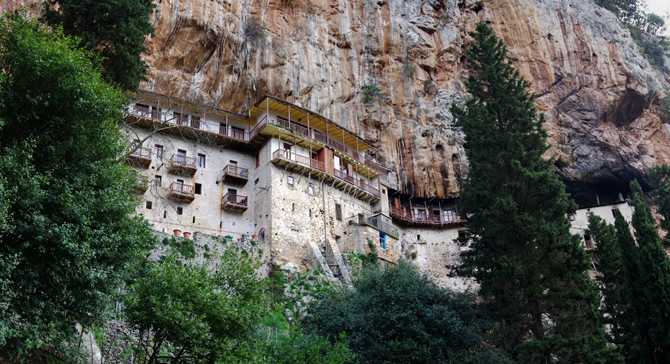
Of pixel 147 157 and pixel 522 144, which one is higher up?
pixel 147 157

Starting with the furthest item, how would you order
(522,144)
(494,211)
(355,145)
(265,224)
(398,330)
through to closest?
(355,145)
(265,224)
(522,144)
(494,211)
(398,330)

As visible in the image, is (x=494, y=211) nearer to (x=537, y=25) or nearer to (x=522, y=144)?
(x=522, y=144)

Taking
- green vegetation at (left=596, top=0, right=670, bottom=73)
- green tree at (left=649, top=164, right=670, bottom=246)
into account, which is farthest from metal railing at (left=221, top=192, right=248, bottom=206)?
green vegetation at (left=596, top=0, right=670, bottom=73)

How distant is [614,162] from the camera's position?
3912cm

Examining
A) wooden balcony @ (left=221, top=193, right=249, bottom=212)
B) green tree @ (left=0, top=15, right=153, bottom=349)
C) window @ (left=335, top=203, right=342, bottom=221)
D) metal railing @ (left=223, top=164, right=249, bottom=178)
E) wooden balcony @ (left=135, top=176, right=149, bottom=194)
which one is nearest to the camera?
green tree @ (left=0, top=15, right=153, bottom=349)

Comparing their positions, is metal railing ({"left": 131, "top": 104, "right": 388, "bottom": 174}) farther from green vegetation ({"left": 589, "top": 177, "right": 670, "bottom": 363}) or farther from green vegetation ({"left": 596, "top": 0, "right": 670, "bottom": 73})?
green vegetation ({"left": 596, "top": 0, "right": 670, "bottom": 73})

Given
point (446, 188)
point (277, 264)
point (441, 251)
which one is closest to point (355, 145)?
point (446, 188)

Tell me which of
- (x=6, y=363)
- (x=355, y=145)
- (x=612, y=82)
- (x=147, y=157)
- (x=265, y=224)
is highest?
(x=612, y=82)

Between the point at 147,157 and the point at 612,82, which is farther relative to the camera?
the point at 612,82

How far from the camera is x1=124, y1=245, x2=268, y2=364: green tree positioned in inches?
416

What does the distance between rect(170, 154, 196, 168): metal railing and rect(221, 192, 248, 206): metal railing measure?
8.42ft

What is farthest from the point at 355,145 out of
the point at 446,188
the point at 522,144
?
the point at 522,144

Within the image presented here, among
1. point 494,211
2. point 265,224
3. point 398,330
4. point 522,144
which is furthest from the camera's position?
point 265,224

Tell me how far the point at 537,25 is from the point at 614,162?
1254 cm
